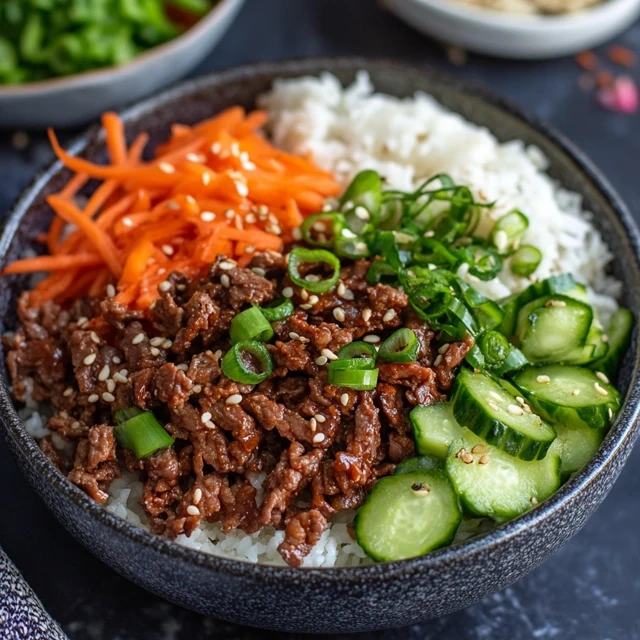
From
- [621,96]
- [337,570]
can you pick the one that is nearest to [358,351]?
[337,570]

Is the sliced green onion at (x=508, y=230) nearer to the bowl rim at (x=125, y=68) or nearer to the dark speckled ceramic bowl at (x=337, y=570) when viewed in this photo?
the dark speckled ceramic bowl at (x=337, y=570)

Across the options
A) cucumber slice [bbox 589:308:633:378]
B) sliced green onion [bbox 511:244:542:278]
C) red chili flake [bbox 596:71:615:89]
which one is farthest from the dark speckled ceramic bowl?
red chili flake [bbox 596:71:615:89]

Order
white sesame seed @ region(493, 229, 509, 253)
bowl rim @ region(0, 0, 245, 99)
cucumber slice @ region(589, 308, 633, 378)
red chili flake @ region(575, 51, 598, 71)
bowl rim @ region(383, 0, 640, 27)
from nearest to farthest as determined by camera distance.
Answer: cucumber slice @ region(589, 308, 633, 378), white sesame seed @ region(493, 229, 509, 253), bowl rim @ region(0, 0, 245, 99), bowl rim @ region(383, 0, 640, 27), red chili flake @ region(575, 51, 598, 71)

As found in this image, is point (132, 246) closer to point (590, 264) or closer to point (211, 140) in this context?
point (211, 140)

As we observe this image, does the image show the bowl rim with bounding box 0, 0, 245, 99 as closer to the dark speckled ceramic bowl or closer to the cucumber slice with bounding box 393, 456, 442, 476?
the dark speckled ceramic bowl

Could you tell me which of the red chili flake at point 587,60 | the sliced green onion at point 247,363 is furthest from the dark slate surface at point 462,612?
the red chili flake at point 587,60

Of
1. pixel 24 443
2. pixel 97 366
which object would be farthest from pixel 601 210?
pixel 24 443
